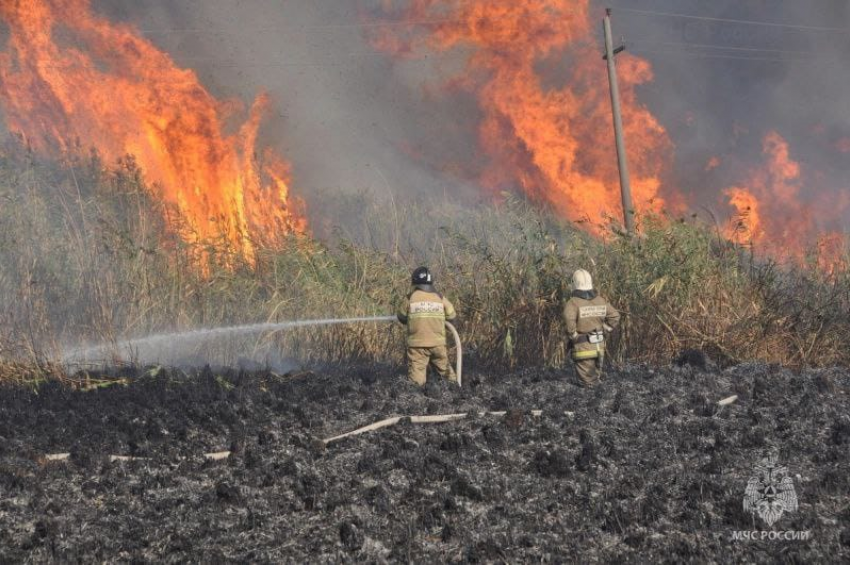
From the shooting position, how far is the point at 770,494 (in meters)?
4.73

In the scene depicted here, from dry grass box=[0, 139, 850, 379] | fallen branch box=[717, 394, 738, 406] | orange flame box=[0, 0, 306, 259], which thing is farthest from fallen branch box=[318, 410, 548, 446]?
orange flame box=[0, 0, 306, 259]

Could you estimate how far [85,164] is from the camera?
15656mm

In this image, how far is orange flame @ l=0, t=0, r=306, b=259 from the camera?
17.4 meters

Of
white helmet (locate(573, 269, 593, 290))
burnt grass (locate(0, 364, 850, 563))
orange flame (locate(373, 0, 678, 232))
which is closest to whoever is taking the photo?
burnt grass (locate(0, 364, 850, 563))

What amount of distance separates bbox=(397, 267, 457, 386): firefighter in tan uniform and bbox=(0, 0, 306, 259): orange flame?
28.6ft

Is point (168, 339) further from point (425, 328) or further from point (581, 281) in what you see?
point (581, 281)

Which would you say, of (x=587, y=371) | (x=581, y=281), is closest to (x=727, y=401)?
(x=587, y=371)

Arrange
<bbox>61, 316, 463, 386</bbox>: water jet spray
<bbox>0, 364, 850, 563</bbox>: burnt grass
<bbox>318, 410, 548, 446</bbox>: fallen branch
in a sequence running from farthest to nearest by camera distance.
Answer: <bbox>61, 316, 463, 386</bbox>: water jet spray < <bbox>318, 410, 548, 446</bbox>: fallen branch < <bbox>0, 364, 850, 563</bbox>: burnt grass

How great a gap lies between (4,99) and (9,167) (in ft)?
17.6

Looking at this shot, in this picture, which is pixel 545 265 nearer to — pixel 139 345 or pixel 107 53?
pixel 139 345

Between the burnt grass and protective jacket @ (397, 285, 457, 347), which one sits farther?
protective jacket @ (397, 285, 457, 347)

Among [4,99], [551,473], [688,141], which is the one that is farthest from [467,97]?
[551,473]

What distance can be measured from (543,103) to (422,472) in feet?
67.9

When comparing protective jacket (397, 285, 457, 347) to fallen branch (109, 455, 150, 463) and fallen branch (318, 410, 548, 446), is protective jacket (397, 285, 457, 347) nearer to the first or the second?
fallen branch (318, 410, 548, 446)
